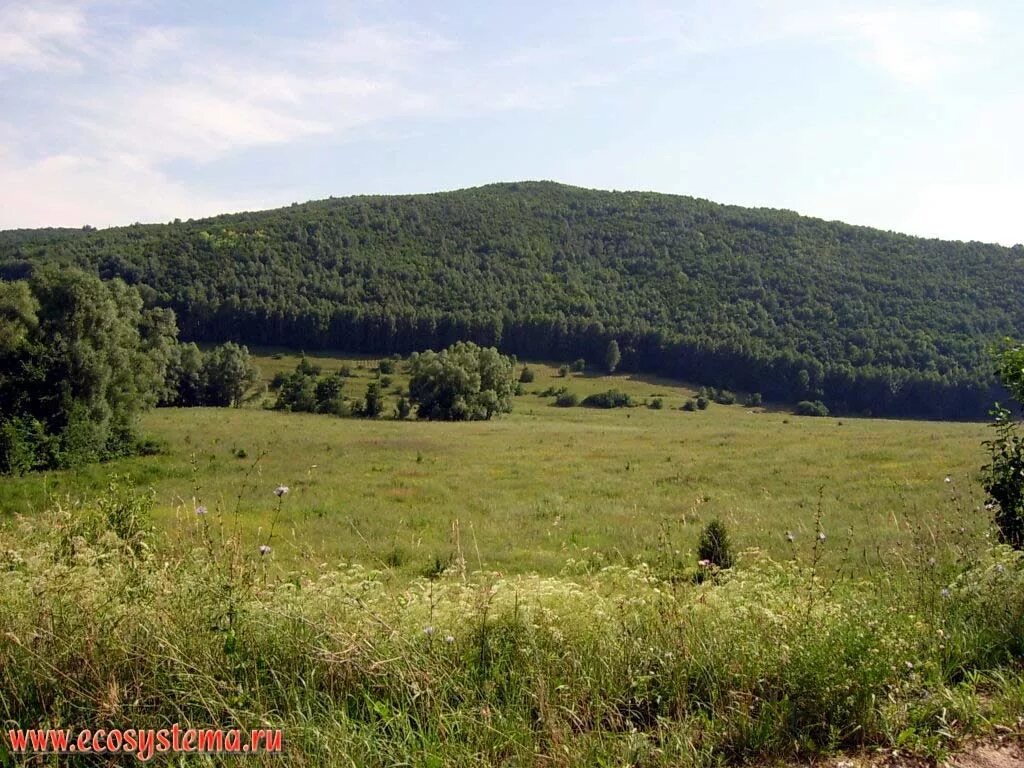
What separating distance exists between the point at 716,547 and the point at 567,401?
6650cm

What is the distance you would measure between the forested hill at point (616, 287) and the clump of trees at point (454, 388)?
48284 mm

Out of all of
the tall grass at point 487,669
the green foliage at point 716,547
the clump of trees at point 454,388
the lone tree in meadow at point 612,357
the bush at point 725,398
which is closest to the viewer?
the tall grass at point 487,669

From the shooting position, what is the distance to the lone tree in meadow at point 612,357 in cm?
10244

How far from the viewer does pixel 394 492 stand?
2261 cm

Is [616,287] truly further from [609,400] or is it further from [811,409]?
[609,400]

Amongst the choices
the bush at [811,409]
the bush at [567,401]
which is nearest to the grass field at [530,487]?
the bush at [567,401]

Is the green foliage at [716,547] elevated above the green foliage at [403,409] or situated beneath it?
elevated above

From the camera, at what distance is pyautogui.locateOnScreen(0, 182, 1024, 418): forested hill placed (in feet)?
303

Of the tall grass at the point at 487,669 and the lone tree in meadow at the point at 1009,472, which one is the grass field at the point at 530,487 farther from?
the tall grass at the point at 487,669

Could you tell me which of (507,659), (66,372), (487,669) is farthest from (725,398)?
(487,669)

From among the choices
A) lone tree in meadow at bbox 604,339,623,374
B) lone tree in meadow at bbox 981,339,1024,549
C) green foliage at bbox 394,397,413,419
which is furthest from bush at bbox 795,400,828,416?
lone tree in meadow at bbox 981,339,1024,549

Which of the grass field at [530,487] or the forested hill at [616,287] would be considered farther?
the forested hill at [616,287]

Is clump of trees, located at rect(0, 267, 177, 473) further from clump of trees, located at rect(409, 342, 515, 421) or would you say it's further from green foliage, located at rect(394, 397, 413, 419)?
clump of trees, located at rect(409, 342, 515, 421)

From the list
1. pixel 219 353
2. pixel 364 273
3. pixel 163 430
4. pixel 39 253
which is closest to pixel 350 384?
pixel 219 353
